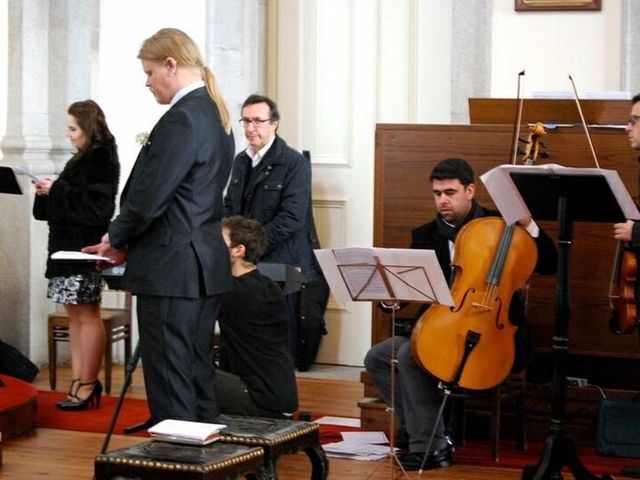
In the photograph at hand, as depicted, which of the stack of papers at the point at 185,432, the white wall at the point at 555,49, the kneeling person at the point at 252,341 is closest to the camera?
the stack of papers at the point at 185,432

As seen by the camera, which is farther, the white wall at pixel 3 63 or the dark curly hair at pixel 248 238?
the white wall at pixel 3 63

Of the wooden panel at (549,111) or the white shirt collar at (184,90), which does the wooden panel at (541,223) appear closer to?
the wooden panel at (549,111)

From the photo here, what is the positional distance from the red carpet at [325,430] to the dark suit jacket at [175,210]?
1828 mm

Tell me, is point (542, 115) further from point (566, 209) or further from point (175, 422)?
point (175, 422)

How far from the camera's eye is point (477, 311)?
207 inches

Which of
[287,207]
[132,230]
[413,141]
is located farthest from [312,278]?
[132,230]

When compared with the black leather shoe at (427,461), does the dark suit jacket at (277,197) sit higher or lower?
higher

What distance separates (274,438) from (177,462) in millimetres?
455

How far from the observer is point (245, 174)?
6.56 metres

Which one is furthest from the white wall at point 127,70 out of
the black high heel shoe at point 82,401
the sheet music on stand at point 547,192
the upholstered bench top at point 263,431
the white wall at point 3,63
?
the upholstered bench top at point 263,431

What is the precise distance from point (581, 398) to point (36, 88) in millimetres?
3628

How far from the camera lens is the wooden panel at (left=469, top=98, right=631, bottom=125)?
19.7 ft

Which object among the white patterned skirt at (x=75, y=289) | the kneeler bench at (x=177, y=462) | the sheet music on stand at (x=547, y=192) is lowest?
the kneeler bench at (x=177, y=462)

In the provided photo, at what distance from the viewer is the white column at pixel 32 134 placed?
759cm
